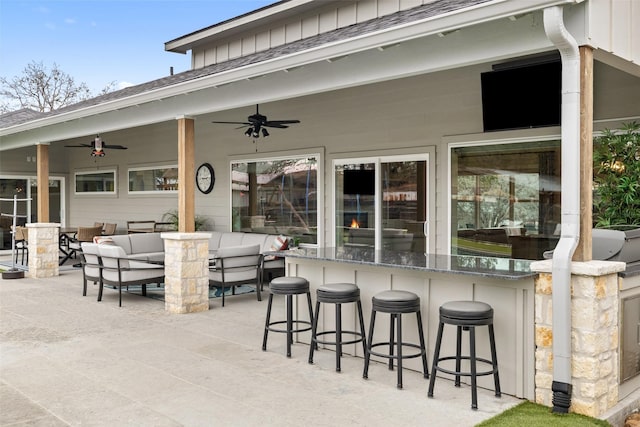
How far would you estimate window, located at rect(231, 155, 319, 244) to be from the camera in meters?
9.04

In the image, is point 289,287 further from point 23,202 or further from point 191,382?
point 23,202

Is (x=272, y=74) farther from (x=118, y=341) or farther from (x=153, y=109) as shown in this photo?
(x=118, y=341)

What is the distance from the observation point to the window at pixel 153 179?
11672mm

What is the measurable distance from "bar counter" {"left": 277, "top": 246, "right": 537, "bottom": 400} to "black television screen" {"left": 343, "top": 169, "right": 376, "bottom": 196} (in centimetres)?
253

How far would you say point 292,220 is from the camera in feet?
30.8

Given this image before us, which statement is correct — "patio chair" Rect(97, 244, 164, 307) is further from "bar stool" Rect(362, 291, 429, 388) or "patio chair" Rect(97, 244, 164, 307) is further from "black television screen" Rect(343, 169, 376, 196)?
"bar stool" Rect(362, 291, 429, 388)

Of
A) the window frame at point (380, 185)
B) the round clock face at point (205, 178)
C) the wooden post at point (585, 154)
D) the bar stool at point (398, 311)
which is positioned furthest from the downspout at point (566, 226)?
the round clock face at point (205, 178)

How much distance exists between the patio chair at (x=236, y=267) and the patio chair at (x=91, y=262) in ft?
5.28

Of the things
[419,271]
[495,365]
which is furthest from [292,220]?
[495,365]

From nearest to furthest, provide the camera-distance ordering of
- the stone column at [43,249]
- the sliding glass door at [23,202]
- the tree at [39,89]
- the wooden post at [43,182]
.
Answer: the stone column at [43,249]
the wooden post at [43,182]
the sliding glass door at [23,202]
the tree at [39,89]

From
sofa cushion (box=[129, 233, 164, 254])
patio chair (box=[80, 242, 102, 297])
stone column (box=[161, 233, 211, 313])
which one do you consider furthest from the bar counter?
sofa cushion (box=[129, 233, 164, 254])

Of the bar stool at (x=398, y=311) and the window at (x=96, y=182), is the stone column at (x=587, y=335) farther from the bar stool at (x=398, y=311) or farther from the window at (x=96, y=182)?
the window at (x=96, y=182)

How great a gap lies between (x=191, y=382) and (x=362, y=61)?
10.3 ft

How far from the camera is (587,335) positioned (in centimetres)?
366
